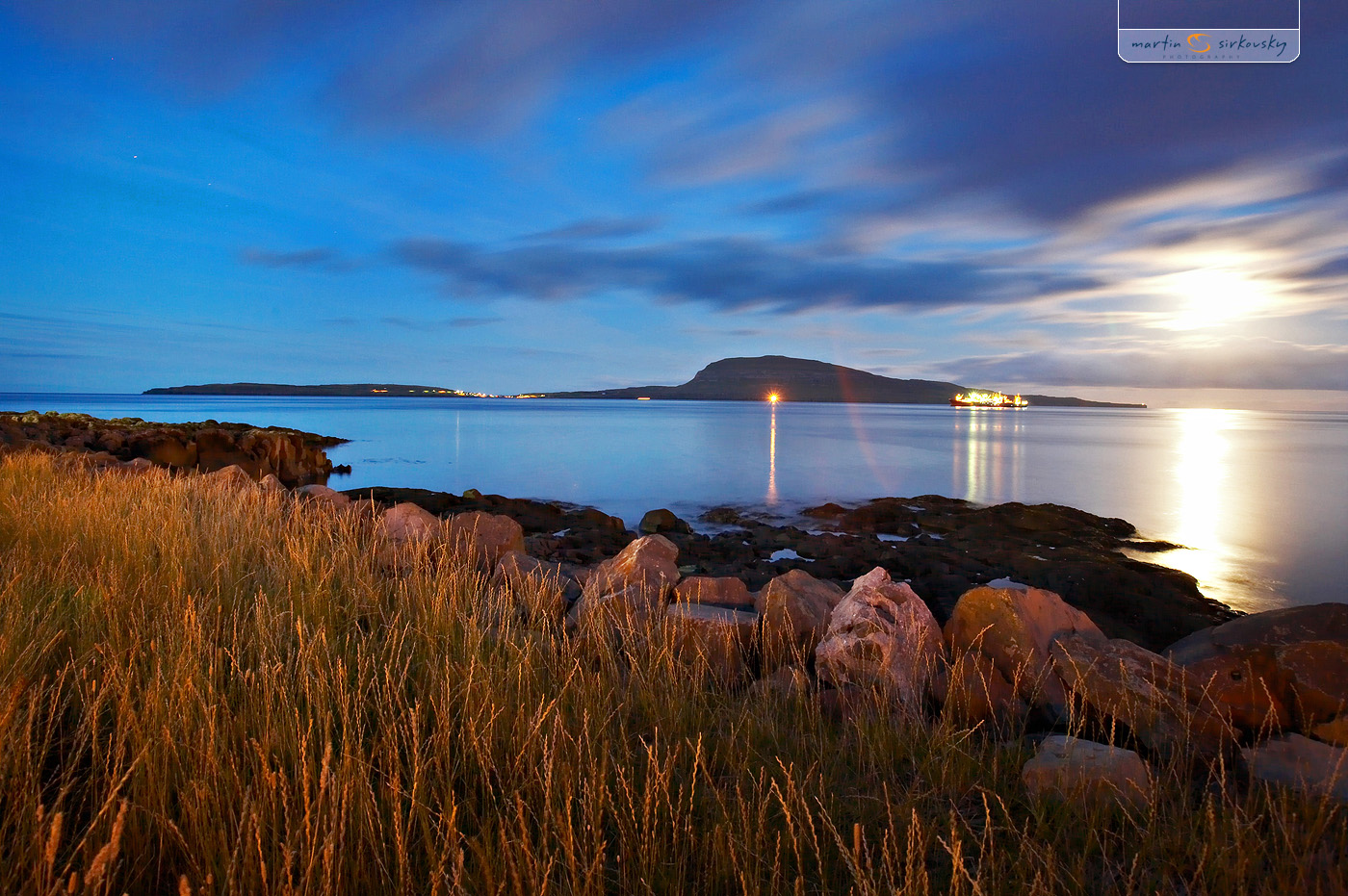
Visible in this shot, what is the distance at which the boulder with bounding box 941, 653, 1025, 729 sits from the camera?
4559 millimetres

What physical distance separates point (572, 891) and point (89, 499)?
843 cm

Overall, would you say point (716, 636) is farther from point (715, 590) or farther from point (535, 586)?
point (535, 586)

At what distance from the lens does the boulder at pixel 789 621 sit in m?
5.47

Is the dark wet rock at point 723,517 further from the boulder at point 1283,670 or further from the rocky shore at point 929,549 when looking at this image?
the boulder at point 1283,670

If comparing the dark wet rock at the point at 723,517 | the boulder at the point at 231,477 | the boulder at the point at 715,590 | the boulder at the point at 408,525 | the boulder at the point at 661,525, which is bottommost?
the dark wet rock at the point at 723,517

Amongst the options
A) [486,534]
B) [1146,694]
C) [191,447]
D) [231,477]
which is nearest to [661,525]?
[486,534]

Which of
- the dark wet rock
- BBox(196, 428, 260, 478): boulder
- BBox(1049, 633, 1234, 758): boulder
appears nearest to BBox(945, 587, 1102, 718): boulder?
BBox(1049, 633, 1234, 758): boulder

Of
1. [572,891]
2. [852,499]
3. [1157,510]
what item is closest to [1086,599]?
[572,891]

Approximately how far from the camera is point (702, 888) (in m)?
2.75

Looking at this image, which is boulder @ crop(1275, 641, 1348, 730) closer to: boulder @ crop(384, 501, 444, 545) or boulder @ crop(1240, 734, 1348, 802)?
boulder @ crop(1240, 734, 1348, 802)

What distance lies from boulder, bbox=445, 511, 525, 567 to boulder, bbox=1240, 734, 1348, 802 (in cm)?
690

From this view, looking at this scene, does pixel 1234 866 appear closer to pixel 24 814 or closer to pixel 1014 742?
pixel 1014 742

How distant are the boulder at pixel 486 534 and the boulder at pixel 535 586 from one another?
82 centimetres

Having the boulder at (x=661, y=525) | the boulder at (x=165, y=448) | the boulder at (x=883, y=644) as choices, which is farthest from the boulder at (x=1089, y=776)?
the boulder at (x=165, y=448)
